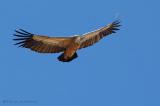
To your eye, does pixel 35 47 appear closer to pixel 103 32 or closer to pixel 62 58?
pixel 62 58

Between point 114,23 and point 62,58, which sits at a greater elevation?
point 114,23

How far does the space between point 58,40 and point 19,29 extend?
1.80 meters

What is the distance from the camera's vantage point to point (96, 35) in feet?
78.0

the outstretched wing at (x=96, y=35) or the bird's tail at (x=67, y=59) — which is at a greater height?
the outstretched wing at (x=96, y=35)

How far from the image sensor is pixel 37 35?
22.4 metres

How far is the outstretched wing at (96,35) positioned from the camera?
23.4 m

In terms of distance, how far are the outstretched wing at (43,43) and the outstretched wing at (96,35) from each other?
91 centimetres

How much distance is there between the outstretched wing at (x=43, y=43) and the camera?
22.3 metres

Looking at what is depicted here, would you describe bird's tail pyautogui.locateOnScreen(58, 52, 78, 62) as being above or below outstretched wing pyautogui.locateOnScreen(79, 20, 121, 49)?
below

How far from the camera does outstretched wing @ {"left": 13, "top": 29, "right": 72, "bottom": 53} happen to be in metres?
22.3

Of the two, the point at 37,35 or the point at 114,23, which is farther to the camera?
the point at 114,23

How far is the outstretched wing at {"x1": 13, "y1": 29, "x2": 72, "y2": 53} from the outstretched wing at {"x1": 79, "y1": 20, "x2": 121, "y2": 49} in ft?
3.00

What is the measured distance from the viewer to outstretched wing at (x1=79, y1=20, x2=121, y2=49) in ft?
76.9

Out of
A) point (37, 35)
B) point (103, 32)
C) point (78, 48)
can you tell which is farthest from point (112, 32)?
point (37, 35)
